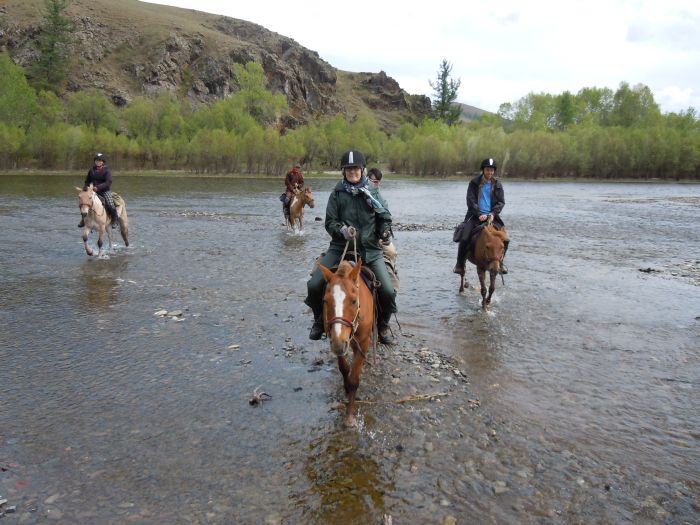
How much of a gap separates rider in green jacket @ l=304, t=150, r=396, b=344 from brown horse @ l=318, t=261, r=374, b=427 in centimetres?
47

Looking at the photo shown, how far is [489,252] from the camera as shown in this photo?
11.1 meters

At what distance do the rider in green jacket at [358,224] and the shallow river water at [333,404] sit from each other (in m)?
1.32

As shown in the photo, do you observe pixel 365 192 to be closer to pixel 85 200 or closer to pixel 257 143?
pixel 85 200

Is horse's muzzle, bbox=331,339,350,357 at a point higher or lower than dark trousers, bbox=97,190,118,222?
lower

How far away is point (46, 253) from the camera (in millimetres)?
16719

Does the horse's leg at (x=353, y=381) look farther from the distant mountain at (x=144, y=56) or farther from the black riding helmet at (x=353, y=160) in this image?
the distant mountain at (x=144, y=56)

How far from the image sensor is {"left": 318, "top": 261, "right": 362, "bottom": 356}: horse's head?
520cm

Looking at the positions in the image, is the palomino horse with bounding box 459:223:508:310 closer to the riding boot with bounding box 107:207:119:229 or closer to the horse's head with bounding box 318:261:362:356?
the horse's head with bounding box 318:261:362:356

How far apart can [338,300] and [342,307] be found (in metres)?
0.09

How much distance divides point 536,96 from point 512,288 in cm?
13756

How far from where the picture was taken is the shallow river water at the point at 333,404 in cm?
487

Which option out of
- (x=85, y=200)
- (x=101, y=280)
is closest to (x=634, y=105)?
(x=85, y=200)

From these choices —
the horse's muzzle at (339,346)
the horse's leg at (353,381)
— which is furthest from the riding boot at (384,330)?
the horse's muzzle at (339,346)

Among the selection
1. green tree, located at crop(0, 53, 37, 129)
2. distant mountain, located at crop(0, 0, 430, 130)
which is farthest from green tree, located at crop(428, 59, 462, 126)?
green tree, located at crop(0, 53, 37, 129)
